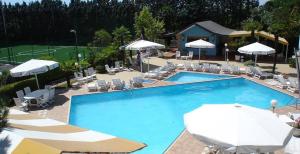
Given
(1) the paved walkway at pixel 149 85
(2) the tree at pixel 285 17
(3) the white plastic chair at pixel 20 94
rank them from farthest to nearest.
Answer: (2) the tree at pixel 285 17, (3) the white plastic chair at pixel 20 94, (1) the paved walkway at pixel 149 85

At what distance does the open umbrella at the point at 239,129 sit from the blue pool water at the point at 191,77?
607 inches

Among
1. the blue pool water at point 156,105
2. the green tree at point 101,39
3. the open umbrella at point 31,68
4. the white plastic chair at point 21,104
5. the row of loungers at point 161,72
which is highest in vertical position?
the green tree at point 101,39

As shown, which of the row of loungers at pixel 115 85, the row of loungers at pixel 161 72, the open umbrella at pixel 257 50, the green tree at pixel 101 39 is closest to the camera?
the row of loungers at pixel 115 85

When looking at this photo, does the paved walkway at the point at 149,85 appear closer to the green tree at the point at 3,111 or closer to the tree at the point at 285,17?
the tree at the point at 285,17

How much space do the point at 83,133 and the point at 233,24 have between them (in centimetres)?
4486

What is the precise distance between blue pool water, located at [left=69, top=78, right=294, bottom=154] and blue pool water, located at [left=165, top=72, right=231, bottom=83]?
1371 millimetres

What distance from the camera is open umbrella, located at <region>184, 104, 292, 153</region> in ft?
25.7

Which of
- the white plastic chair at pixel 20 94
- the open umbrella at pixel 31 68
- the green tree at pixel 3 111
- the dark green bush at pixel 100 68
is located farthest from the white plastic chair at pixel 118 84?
the green tree at pixel 3 111

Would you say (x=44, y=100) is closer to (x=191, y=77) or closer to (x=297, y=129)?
(x=191, y=77)

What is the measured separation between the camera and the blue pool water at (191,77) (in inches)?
986

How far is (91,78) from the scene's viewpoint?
2391cm

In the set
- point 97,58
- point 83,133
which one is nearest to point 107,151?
point 83,133

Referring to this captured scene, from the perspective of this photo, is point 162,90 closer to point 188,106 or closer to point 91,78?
point 188,106

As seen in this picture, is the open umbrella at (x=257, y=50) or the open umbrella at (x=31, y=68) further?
the open umbrella at (x=257, y=50)
